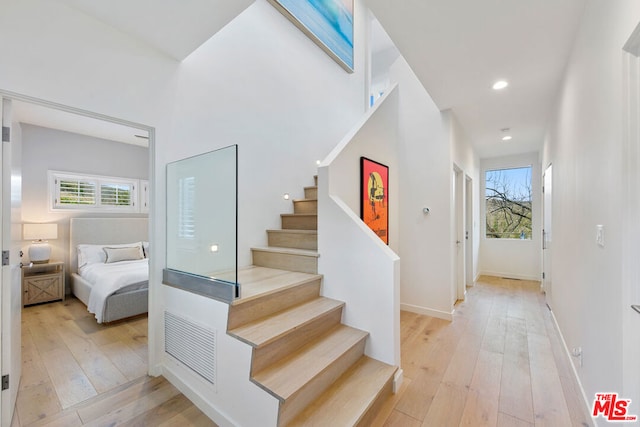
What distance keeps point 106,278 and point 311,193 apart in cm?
283

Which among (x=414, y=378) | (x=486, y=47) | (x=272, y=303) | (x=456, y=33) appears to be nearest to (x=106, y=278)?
(x=272, y=303)

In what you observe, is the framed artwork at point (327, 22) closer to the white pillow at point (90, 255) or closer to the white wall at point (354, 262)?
the white wall at point (354, 262)

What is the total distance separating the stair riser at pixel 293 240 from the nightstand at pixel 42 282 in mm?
3524

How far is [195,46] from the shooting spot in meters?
2.05

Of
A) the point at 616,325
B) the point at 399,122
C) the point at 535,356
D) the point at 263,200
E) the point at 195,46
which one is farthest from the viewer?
the point at 399,122

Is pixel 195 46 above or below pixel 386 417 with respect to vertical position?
above

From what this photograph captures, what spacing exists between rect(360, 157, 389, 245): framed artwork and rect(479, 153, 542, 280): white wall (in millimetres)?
3788

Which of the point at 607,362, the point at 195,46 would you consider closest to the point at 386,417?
the point at 607,362

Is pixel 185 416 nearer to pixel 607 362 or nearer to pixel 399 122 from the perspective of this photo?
pixel 607 362

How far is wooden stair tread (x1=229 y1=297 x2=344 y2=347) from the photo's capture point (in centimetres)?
152

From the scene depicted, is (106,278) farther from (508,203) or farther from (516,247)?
(508,203)

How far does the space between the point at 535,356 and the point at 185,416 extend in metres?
2.97

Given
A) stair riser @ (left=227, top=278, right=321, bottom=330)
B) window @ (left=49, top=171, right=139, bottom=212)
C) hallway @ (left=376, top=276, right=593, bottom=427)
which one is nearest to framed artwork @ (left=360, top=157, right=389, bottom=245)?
stair riser @ (left=227, top=278, right=321, bottom=330)

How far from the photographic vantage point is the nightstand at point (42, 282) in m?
3.68
